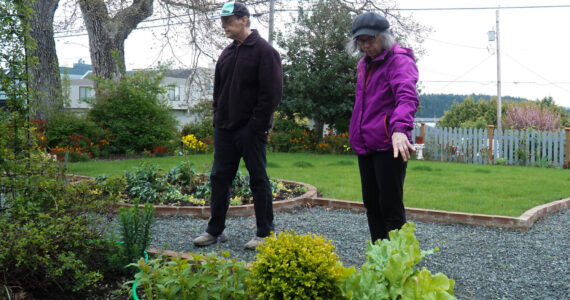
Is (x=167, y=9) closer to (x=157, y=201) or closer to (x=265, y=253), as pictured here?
(x=157, y=201)

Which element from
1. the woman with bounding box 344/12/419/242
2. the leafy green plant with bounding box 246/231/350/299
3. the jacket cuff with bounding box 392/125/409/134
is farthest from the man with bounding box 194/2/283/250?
the leafy green plant with bounding box 246/231/350/299

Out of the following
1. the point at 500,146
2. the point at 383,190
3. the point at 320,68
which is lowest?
the point at 383,190

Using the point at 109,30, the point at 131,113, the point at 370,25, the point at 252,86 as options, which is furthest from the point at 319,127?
the point at 370,25

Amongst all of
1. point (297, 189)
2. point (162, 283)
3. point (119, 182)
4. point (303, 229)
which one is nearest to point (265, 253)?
point (162, 283)

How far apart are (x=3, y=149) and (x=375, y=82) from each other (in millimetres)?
2262

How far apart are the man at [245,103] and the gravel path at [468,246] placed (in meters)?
0.58

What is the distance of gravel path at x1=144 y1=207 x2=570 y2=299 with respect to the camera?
330 centimetres

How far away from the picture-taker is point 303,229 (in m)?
4.87

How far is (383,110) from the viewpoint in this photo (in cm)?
294

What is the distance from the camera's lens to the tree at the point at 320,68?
603 inches

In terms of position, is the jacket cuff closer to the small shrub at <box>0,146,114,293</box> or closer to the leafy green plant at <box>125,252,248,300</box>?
the leafy green plant at <box>125,252,248,300</box>

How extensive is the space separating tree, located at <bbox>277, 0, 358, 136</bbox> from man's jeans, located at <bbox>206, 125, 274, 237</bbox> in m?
11.5

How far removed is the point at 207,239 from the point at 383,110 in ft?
6.15

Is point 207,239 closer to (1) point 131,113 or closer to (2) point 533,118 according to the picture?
(1) point 131,113
